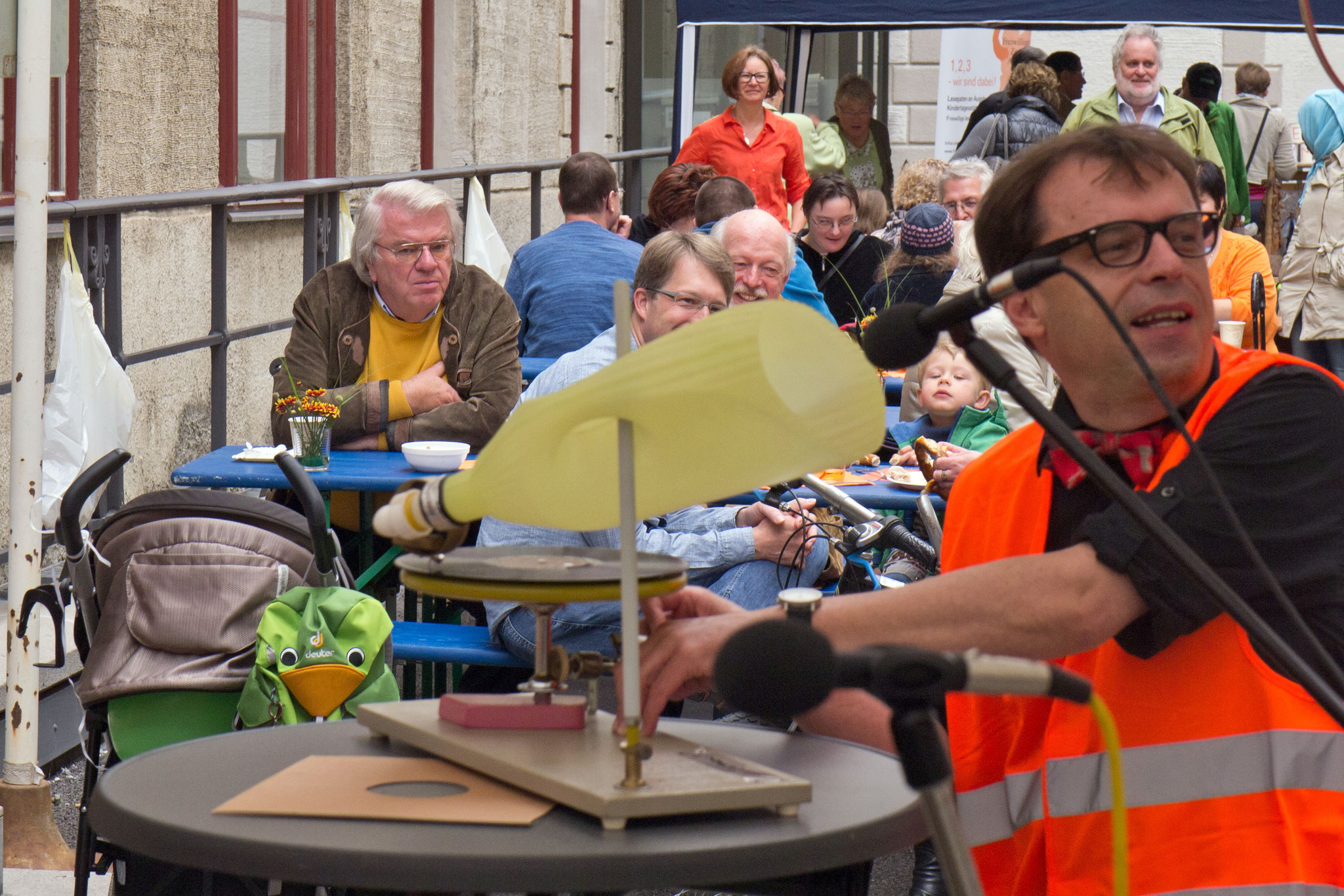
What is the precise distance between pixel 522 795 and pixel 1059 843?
645mm

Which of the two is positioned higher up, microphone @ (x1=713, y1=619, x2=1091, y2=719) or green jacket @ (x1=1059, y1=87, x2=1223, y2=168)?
green jacket @ (x1=1059, y1=87, x2=1223, y2=168)

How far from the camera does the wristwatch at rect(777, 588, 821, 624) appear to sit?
177cm

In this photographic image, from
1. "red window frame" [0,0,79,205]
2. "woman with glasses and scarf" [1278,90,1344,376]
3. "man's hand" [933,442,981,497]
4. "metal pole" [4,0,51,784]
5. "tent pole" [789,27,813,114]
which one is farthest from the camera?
"tent pole" [789,27,813,114]

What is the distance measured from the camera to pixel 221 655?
3.40 metres

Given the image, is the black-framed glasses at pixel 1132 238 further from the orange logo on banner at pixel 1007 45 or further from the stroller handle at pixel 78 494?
the orange logo on banner at pixel 1007 45

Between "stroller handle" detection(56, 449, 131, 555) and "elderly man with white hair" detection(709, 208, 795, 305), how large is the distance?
10.1 ft

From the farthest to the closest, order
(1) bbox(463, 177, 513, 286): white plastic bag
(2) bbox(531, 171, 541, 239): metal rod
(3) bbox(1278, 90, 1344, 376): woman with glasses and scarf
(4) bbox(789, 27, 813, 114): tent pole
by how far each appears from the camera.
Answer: (4) bbox(789, 27, 813, 114): tent pole < (2) bbox(531, 171, 541, 239): metal rod < (1) bbox(463, 177, 513, 286): white plastic bag < (3) bbox(1278, 90, 1344, 376): woman with glasses and scarf

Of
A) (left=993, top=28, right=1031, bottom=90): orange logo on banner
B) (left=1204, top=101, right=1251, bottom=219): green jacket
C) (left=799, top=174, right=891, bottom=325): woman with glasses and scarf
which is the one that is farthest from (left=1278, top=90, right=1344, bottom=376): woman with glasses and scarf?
(left=993, top=28, right=1031, bottom=90): orange logo on banner

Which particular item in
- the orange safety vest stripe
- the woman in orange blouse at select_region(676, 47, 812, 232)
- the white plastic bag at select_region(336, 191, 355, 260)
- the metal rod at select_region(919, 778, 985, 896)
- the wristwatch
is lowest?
the orange safety vest stripe

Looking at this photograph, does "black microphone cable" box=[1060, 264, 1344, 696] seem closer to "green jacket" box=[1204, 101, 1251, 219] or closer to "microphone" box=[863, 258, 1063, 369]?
"microphone" box=[863, 258, 1063, 369]

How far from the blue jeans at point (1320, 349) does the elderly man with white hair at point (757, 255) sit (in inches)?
142

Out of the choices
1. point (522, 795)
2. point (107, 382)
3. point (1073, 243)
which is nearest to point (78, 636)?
point (107, 382)

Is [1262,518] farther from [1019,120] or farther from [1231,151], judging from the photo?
[1231,151]

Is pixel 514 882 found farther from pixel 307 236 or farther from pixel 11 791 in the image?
pixel 307 236
